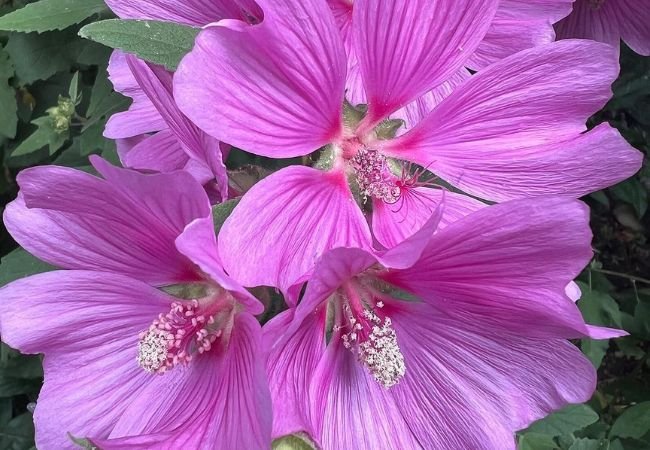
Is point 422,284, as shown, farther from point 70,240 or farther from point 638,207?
point 638,207

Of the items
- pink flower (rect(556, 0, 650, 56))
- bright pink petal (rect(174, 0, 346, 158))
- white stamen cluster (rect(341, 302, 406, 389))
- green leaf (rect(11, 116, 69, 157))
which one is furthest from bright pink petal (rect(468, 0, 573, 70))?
green leaf (rect(11, 116, 69, 157))

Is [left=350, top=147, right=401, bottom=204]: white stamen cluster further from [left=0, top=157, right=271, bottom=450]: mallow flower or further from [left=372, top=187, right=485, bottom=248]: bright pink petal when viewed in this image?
[left=0, top=157, right=271, bottom=450]: mallow flower

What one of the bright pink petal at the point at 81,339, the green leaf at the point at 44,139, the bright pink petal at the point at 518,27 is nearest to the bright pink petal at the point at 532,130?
the bright pink petal at the point at 518,27

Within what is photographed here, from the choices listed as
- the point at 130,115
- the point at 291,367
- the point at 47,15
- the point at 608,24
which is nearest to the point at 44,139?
the point at 47,15

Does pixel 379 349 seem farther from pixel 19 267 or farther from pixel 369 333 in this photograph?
pixel 19 267

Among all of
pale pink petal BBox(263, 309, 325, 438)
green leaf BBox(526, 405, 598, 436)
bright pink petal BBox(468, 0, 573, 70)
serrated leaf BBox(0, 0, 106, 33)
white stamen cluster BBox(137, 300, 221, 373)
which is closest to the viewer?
pale pink petal BBox(263, 309, 325, 438)

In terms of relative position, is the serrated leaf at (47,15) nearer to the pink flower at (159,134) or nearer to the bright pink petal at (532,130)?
the pink flower at (159,134)

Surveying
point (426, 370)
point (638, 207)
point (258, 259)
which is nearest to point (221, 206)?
point (258, 259)
